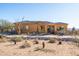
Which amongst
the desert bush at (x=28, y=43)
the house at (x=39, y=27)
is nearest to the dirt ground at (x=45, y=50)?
the desert bush at (x=28, y=43)

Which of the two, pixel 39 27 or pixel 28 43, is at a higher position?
pixel 39 27

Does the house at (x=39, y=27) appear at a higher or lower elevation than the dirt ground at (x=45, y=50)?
higher

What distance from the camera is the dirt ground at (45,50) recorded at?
50.6 feet

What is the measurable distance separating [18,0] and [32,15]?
379 mm

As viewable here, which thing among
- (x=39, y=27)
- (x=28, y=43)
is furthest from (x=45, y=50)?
(x=39, y=27)

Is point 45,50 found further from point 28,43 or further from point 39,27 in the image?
point 39,27

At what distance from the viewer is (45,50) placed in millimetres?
15438

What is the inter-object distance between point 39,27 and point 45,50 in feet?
1.44

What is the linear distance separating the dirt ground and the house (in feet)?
0.72

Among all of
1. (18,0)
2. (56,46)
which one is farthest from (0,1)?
(56,46)

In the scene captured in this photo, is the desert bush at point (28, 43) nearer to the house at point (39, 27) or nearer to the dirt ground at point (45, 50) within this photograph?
the dirt ground at point (45, 50)

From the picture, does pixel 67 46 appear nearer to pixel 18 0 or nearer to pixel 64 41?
pixel 64 41

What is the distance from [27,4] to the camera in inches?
607

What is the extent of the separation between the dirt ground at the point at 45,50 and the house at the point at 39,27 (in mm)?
220
